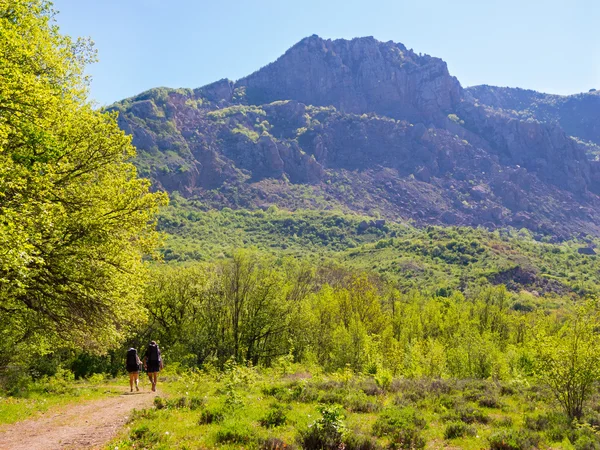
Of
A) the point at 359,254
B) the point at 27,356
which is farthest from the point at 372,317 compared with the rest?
the point at 359,254

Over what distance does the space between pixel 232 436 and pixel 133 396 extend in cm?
967

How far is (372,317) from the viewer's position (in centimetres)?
4525

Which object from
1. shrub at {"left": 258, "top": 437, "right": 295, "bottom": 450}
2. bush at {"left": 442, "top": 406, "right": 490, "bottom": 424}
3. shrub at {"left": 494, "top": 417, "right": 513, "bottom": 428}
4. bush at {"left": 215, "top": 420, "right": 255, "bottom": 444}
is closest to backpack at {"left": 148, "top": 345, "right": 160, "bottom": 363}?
bush at {"left": 215, "top": 420, "right": 255, "bottom": 444}

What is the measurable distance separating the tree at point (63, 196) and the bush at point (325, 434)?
884cm

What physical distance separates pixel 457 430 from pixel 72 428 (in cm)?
1373

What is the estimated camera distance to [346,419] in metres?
13.8

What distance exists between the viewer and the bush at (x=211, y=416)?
1278cm

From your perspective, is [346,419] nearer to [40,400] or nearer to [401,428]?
[401,428]

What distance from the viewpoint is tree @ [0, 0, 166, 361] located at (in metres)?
11.8

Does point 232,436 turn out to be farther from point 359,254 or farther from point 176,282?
point 359,254

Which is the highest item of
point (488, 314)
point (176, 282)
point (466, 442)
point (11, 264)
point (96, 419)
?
point (11, 264)

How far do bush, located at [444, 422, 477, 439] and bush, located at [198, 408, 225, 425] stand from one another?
816 cm

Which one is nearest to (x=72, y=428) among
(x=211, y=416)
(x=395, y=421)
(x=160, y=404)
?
(x=160, y=404)

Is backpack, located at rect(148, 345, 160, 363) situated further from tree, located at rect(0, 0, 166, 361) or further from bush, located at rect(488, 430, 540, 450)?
bush, located at rect(488, 430, 540, 450)
